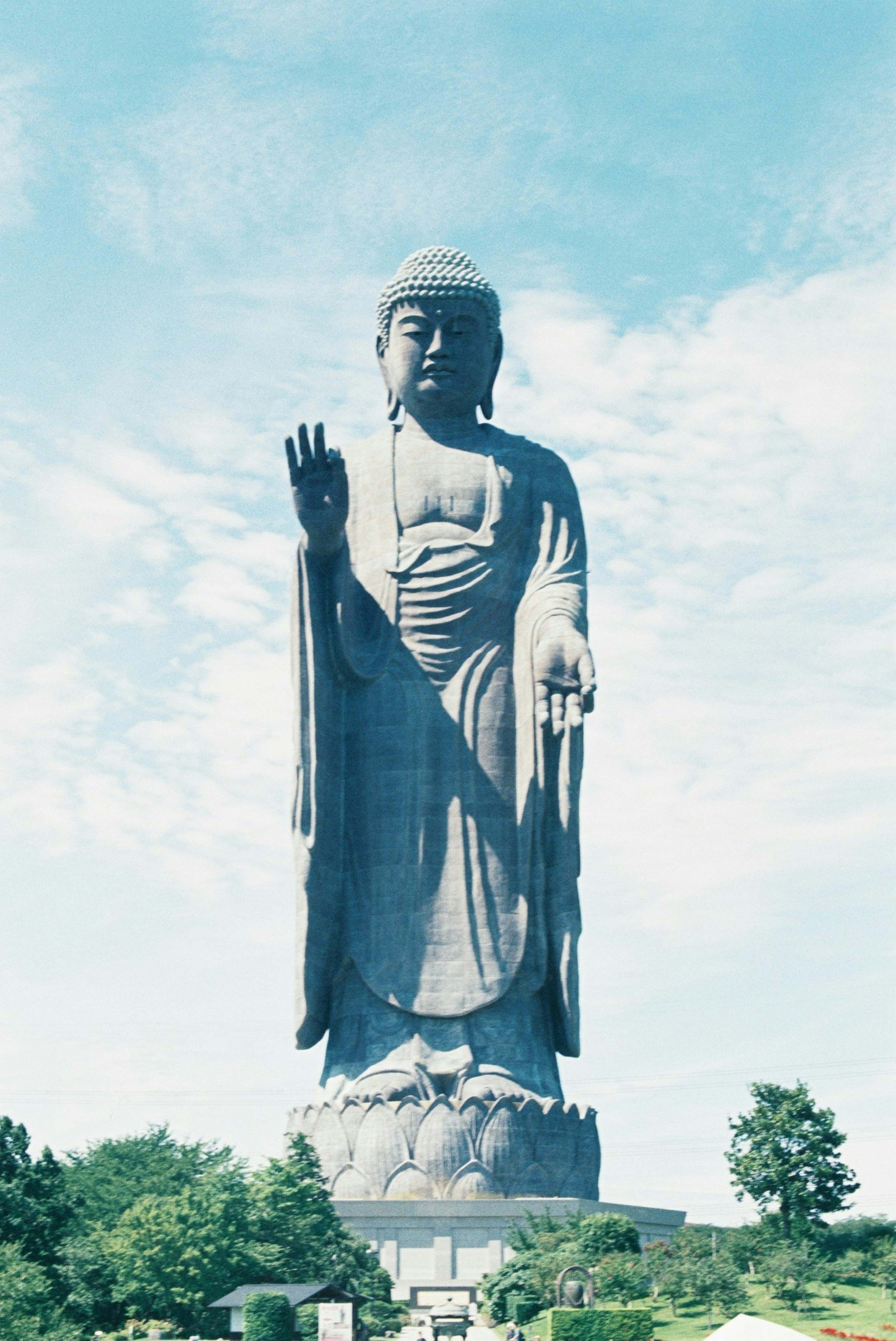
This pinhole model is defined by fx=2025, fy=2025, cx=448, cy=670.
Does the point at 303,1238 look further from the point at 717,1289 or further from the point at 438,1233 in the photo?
the point at 717,1289

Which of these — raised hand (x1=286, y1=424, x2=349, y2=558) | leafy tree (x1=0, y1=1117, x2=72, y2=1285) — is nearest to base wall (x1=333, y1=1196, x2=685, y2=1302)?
leafy tree (x1=0, y1=1117, x2=72, y2=1285)

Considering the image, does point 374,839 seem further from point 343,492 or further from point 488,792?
point 343,492

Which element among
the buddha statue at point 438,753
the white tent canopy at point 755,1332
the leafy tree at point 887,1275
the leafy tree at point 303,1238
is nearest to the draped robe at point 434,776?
the buddha statue at point 438,753

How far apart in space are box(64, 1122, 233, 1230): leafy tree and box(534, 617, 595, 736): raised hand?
22.0 feet

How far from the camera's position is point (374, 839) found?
2717 cm

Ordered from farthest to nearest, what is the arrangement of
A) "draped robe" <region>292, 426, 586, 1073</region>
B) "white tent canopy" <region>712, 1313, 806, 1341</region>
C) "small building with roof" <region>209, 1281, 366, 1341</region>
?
"draped robe" <region>292, 426, 586, 1073</region>, "small building with roof" <region>209, 1281, 366, 1341</region>, "white tent canopy" <region>712, 1313, 806, 1341</region>

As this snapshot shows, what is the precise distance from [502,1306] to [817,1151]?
8695 millimetres

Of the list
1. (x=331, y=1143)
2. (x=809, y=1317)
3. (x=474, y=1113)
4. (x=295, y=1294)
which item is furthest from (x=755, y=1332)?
(x=331, y=1143)

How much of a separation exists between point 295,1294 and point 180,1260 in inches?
79.5

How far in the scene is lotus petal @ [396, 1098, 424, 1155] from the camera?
25.1m

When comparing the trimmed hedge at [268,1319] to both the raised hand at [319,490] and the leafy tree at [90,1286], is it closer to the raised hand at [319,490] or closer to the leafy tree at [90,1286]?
the leafy tree at [90,1286]

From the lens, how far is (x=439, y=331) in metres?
27.9

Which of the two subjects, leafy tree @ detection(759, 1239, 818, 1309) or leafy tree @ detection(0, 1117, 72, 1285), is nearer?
leafy tree @ detection(0, 1117, 72, 1285)

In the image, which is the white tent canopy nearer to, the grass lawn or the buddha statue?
the grass lawn
